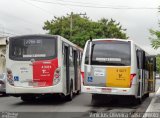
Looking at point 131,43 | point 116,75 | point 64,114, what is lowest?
point 64,114

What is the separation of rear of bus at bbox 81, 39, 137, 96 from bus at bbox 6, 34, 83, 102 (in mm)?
1092

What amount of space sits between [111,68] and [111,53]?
0.66 meters

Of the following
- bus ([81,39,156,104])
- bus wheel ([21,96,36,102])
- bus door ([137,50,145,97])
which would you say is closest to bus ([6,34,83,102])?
bus ([81,39,156,104])

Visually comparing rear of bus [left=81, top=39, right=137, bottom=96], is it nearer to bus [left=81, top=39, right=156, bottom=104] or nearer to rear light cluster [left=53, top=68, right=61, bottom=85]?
bus [left=81, top=39, right=156, bottom=104]

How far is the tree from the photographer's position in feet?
209

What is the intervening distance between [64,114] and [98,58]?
12.5 feet

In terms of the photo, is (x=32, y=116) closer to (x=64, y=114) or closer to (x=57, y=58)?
(x=64, y=114)

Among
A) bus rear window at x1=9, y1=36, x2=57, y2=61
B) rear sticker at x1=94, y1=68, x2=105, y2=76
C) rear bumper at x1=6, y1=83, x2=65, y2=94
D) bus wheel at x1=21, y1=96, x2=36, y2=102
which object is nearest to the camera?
rear sticker at x1=94, y1=68, x2=105, y2=76

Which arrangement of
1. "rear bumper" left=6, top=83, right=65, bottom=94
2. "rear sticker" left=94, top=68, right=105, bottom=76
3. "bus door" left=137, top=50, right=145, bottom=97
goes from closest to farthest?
"rear sticker" left=94, top=68, right=105, bottom=76 < "rear bumper" left=6, top=83, right=65, bottom=94 < "bus door" left=137, top=50, right=145, bottom=97

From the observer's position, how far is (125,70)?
1811 cm

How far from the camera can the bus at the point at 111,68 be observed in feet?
59.4

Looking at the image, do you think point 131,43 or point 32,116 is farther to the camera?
point 131,43

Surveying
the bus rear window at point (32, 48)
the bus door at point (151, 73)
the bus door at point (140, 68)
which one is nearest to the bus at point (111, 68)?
the bus door at point (140, 68)

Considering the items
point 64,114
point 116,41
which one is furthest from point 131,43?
point 64,114
